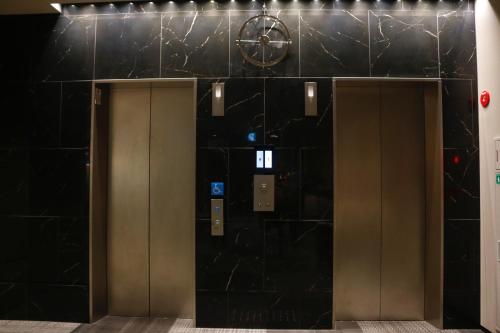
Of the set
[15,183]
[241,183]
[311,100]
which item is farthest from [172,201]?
[311,100]

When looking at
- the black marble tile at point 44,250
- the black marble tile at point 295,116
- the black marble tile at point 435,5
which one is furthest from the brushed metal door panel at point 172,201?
the black marble tile at point 435,5

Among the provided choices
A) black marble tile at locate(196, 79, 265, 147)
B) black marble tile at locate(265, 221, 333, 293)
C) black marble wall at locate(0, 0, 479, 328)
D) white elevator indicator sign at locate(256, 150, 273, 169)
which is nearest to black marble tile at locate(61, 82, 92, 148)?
A: black marble wall at locate(0, 0, 479, 328)

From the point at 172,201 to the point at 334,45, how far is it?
3.00m

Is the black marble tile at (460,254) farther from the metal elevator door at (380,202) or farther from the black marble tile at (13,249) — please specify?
the black marble tile at (13,249)

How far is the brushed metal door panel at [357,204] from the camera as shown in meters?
4.45

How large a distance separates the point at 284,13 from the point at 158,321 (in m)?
4.39

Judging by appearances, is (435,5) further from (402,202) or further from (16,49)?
(16,49)

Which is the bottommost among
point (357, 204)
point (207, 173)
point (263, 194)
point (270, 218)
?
point (270, 218)

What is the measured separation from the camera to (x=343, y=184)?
4531 millimetres

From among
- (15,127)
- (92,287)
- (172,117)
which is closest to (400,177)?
(172,117)

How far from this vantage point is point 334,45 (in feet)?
13.8

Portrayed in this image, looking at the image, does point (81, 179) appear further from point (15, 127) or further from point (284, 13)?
point (284, 13)

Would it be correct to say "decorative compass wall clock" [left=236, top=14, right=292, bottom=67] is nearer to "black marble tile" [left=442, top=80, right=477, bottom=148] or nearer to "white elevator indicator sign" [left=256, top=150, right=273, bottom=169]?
"white elevator indicator sign" [left=256, top=150, right=273, bottom=169]

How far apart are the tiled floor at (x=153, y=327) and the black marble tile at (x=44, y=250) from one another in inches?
22.1
